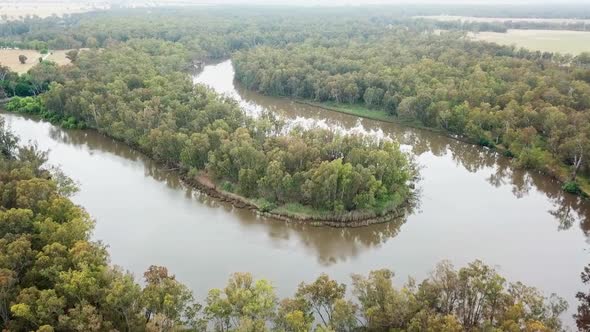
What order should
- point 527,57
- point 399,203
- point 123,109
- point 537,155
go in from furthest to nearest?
point 527,57 < point 123,109 < point 537,155 < point 399,203

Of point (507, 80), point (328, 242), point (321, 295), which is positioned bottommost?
point (328, 242)

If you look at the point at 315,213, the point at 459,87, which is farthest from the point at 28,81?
the point at 459,87

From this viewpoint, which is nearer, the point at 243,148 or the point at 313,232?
the point at 313,232

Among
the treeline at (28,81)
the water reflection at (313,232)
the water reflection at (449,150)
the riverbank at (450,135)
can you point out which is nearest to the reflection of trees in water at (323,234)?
the water reflection at (313,232)

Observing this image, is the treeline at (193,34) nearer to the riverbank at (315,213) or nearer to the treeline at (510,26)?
the treeline at (510,26)

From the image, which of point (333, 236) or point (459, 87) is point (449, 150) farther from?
point (333, 236)

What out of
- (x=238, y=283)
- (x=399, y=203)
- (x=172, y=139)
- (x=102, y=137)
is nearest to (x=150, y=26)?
(x=102, y=137)

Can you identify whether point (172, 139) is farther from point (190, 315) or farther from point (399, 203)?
point (190, 315)
